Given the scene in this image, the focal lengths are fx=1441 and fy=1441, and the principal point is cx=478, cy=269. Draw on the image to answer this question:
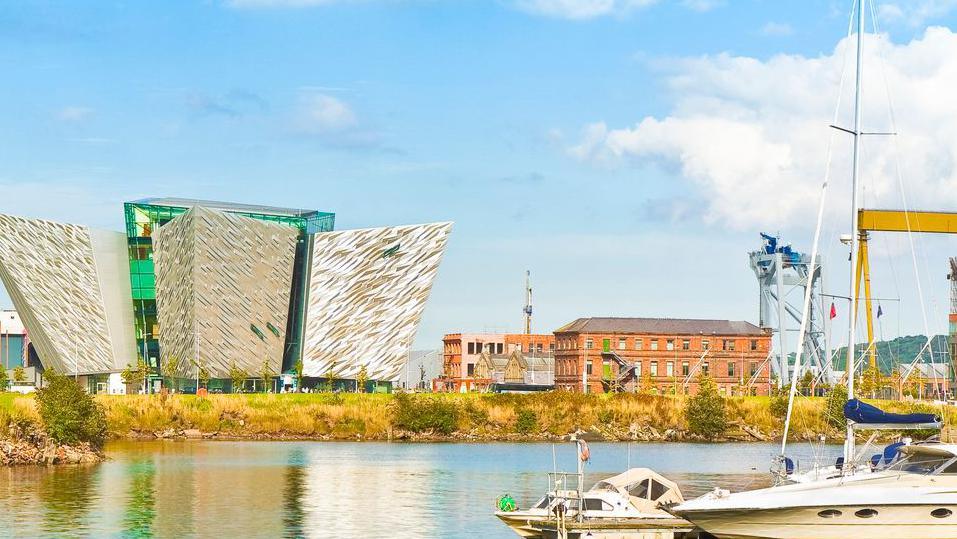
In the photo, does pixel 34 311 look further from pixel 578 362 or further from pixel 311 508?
pixel 311 508

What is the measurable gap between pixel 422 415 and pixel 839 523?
7053 cm

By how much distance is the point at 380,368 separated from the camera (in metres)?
136

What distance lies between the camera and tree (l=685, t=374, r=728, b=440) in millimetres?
108875

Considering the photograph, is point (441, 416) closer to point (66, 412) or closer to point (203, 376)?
point (203, 376)

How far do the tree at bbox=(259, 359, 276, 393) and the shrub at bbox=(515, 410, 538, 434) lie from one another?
2976 cm

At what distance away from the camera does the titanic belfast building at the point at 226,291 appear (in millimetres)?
130750

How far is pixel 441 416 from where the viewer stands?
107312mm

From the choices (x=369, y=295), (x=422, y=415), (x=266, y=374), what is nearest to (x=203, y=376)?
(x=266, y=374)

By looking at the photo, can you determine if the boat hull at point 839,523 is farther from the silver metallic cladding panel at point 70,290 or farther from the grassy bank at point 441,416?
the silver metallic cladding panel at point 70,290

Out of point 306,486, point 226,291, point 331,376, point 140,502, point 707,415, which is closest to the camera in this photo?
point 140,502

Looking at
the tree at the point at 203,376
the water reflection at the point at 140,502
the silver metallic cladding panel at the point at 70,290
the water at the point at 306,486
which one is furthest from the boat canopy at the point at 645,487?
the silver metallic cladding panel at the point at 70,290

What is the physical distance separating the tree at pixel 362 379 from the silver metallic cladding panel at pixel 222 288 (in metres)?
8.58

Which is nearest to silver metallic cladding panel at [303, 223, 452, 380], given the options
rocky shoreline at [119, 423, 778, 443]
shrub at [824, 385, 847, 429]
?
rocky shoreline at [119, 423, 778, 443]

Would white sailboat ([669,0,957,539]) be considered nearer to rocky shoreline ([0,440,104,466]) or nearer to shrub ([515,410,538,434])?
rocky shoreline ([0,440,104,466])
